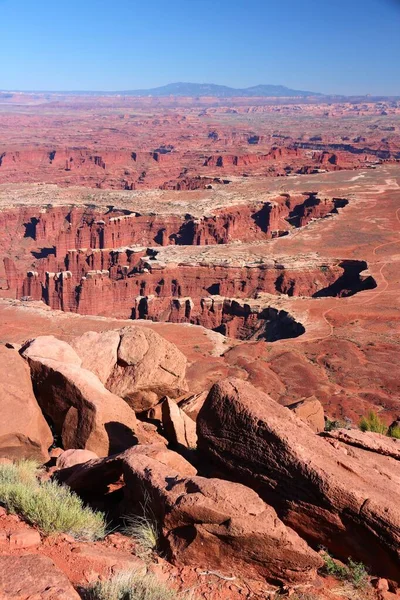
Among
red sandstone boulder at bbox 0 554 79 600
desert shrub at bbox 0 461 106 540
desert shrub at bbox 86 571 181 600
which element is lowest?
desert shrub at bbox 0 461 106 540

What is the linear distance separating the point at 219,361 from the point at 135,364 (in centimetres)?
1408

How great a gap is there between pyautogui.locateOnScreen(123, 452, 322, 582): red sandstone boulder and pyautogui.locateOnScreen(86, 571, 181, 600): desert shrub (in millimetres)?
1068

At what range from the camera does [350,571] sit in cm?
634

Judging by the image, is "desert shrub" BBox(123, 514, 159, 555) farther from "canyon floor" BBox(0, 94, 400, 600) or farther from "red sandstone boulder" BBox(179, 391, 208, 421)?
"red sandstone boulder" BBox(179, 391, 208, 421)

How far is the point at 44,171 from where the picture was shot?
12088cm

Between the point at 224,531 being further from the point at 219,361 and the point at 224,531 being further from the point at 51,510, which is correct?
the point at 219,361

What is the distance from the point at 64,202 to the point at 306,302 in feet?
175

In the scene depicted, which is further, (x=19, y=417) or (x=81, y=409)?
(x=81, y=409)

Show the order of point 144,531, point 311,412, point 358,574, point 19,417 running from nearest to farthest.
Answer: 1. point 358,574
2. point 144,531
3. point 19,417
4. point 311,412

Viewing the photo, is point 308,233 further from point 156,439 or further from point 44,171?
point 44,171

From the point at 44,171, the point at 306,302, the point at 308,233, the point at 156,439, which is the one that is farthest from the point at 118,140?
the point at 156,439

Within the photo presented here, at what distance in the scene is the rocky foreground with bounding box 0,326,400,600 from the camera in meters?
5.88

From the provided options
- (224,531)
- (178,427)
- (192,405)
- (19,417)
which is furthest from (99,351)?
(224,531)

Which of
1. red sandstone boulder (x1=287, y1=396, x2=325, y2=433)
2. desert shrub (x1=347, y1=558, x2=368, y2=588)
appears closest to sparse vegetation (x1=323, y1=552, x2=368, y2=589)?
desert shrub (x1=347, y1=558, x2=368, y2=588)
